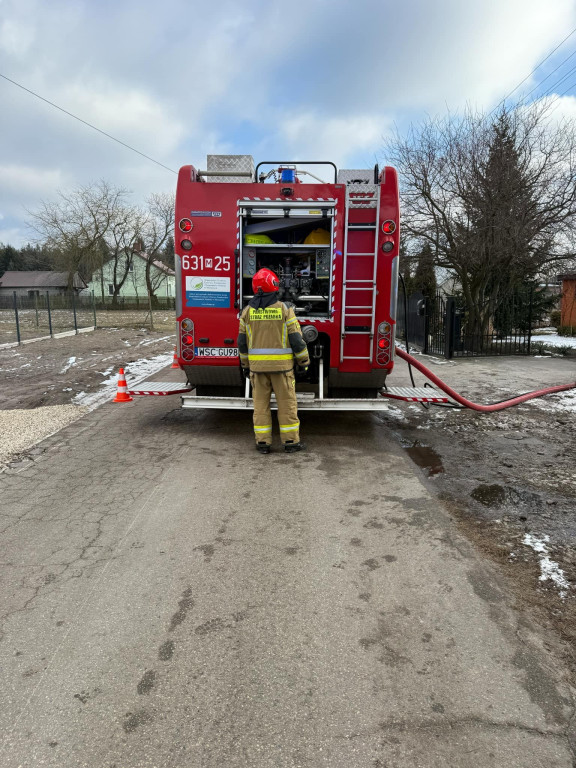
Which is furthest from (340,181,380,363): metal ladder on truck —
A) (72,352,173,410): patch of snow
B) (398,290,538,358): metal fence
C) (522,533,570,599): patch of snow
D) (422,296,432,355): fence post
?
(422,296,432,355): fence post

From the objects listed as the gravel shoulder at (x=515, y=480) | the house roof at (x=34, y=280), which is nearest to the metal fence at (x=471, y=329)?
the gravel shoulder at (x=515, y=480)

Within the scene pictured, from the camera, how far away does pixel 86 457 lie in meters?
5.53

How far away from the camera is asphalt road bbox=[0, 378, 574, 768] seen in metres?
2.01

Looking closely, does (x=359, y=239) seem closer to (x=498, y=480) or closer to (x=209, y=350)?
(x=209, y=350)

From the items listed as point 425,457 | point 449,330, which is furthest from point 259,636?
point 449,330

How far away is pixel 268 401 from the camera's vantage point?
5.63 meters

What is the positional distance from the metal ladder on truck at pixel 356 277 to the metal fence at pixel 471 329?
927cm

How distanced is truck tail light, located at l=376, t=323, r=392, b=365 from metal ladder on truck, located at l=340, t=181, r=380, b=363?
0.08 metres

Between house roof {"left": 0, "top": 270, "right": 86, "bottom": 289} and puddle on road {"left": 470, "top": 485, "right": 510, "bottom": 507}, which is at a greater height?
house roof {"left": 0, "top": 270, "right": 86, "bottom": 289}

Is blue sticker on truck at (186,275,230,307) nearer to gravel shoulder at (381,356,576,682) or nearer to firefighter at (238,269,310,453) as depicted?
firefighter at (238,269,310,453)

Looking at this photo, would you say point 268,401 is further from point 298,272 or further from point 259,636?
point 259,636

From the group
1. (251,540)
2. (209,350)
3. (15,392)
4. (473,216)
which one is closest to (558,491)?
(251,540)

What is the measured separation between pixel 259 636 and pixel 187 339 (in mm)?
4096

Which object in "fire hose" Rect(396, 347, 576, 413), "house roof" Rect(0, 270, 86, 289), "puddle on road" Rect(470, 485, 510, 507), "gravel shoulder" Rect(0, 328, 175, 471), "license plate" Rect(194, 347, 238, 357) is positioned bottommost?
"puddle on road" Rect(470, 485, 510, 507)
